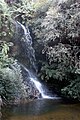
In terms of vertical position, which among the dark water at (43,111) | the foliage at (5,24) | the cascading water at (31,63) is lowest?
the dark water at (43,111)

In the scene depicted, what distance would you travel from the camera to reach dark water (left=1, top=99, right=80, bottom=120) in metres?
9.88

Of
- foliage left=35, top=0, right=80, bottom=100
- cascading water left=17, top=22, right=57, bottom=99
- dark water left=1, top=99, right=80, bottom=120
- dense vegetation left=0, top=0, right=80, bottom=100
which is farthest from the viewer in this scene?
cascading water left=17, top=22, right=57, bottom=99

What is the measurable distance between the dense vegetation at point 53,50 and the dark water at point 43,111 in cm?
88

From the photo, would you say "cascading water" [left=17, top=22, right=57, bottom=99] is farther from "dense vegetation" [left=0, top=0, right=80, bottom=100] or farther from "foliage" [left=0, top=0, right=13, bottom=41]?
"foliage" [left=0, top=0, right=13, bottom=41]

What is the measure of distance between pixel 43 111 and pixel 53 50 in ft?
11.1

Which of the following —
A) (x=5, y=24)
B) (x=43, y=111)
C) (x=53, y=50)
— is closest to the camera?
(x=43, y=111)

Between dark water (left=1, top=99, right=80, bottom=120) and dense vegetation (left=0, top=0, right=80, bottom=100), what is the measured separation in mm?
884

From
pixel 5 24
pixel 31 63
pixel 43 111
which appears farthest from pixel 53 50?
pixel 43 111

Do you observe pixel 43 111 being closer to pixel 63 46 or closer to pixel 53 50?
pixel 53 50

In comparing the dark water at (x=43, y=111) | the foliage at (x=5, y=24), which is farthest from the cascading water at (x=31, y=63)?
the dark water at (x=43, y=111)

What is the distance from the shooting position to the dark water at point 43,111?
32.4 ft

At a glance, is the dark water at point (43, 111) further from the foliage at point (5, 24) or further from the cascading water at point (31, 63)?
the foliage at point (5, 24)

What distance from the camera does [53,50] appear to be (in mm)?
13219

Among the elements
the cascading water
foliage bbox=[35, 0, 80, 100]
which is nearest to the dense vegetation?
foliage bbox=[35, 0, 80, 100]
